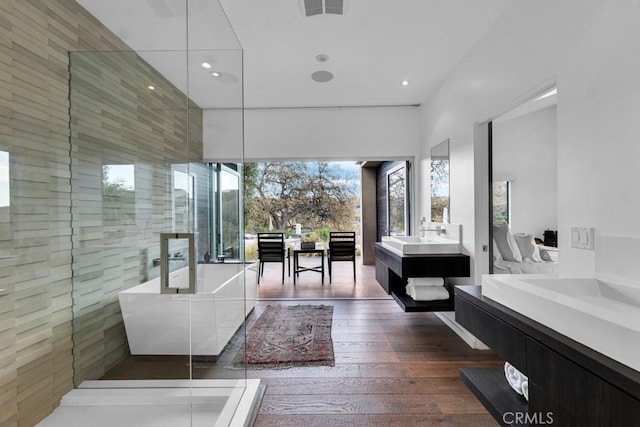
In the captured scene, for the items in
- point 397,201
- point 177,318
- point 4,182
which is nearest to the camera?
point 4,182

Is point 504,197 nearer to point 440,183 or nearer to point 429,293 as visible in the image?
point 440,183

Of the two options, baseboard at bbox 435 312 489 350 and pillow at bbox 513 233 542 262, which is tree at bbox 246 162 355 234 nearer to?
baseboard at bbox 435 312 489 350

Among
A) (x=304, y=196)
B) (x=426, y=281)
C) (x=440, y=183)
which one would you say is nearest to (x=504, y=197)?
(x=440, y=183)

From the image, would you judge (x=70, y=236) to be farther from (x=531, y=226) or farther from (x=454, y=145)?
(x=531, y=226)

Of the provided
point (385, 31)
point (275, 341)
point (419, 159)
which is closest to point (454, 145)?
point (419, 159)

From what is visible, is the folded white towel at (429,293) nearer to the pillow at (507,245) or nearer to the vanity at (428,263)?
the vanity at (428,263)

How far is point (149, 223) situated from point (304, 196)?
16.5 ft

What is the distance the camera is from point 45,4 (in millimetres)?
1448

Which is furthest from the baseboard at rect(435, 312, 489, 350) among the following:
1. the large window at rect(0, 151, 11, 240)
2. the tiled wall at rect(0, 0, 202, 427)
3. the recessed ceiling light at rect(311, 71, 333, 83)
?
the large window at rect(0, 151, 11, 240)

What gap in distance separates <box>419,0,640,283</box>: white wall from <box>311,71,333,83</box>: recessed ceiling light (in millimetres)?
1491

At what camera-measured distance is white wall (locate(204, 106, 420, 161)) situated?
155 inches

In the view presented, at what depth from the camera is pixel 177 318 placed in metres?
1.75

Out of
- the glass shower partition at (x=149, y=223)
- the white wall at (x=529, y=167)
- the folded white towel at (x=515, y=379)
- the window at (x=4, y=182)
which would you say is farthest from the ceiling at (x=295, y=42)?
the folded white towel at (x=515, y=379)

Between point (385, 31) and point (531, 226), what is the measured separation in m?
3.43
